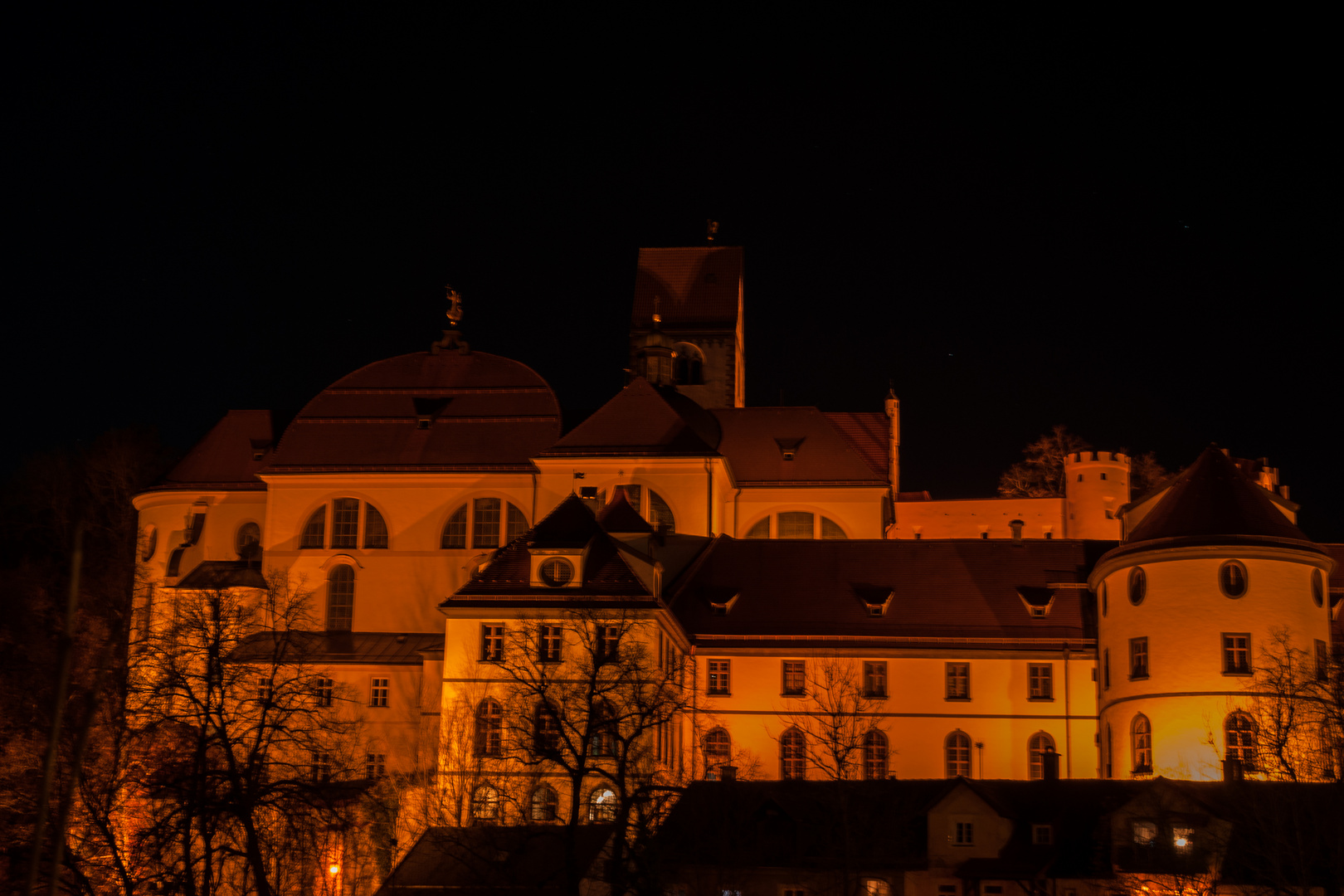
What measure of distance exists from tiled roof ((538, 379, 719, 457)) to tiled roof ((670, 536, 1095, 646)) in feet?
11.9

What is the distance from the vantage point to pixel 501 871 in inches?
1350

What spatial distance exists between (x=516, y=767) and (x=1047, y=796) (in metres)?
12.7

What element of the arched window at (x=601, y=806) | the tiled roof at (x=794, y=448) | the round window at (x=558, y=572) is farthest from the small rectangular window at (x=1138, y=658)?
the round window at (x=558, y=572)

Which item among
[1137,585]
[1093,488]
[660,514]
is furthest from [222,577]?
[1093,488]

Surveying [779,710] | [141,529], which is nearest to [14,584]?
[141,529]

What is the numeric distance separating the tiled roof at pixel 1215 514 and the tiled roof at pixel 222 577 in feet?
89.0

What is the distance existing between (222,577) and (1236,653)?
31.3 meters

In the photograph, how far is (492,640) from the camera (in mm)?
47094

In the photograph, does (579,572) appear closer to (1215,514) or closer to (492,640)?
(492,640)

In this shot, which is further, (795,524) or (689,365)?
(689,365)

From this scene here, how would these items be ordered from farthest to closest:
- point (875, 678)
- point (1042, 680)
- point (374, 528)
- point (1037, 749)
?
point (374, 528)
point (875, 678)
point (1042, 680)
point (1037, 749)

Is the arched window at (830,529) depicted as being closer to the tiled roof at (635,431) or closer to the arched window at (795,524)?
the arched window at (795,524)

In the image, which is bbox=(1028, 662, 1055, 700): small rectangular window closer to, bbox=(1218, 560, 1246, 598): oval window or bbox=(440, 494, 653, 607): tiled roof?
bbox=(1218, 560, 1246, 598): oval window

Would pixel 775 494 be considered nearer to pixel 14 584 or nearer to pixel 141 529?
pixel 141 529
